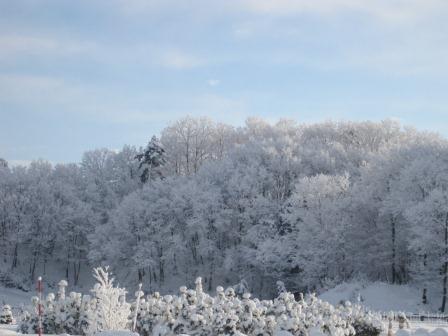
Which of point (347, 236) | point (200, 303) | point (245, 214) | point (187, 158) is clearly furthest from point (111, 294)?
point (187, 158)

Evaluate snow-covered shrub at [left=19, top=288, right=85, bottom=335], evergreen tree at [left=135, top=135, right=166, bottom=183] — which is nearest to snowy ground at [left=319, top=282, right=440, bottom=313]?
snow-covered shrub at [left=19, top=288, right=85, bottom=335]

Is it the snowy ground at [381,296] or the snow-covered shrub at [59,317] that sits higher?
the snow-covered shrub at [59,317]

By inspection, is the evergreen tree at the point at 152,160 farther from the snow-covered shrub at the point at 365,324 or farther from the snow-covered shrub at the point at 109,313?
the snow-covered shrub at the point at 109,313

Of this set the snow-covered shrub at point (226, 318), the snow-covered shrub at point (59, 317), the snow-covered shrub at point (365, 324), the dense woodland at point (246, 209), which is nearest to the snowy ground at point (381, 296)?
the dense woodland at point (246, 209)

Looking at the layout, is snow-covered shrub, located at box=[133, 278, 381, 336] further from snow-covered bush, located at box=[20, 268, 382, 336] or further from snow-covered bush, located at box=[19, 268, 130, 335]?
snow-covered bush, located at box=[19, 268, 130, 335]

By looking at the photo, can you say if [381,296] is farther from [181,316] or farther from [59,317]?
[59,317]

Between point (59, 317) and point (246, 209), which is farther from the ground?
point (246, 209)

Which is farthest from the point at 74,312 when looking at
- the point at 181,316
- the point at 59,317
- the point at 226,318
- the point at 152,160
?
the point at 152,160

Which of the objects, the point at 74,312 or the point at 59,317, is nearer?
the point at 59,317

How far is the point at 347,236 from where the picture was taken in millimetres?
52844

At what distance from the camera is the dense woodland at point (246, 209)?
2003 inches

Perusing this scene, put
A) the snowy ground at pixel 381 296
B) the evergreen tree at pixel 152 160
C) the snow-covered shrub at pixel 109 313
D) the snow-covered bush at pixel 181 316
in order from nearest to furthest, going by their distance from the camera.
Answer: the snow-covered shrub at pixel 109 313 < the snow-covered bush at pixel 181 316 < the snowy ground at pixel 381 296 < the evergreen tree at pixel 152 160

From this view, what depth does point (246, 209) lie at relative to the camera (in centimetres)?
6031

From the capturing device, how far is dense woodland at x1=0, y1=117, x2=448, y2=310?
50.9m
